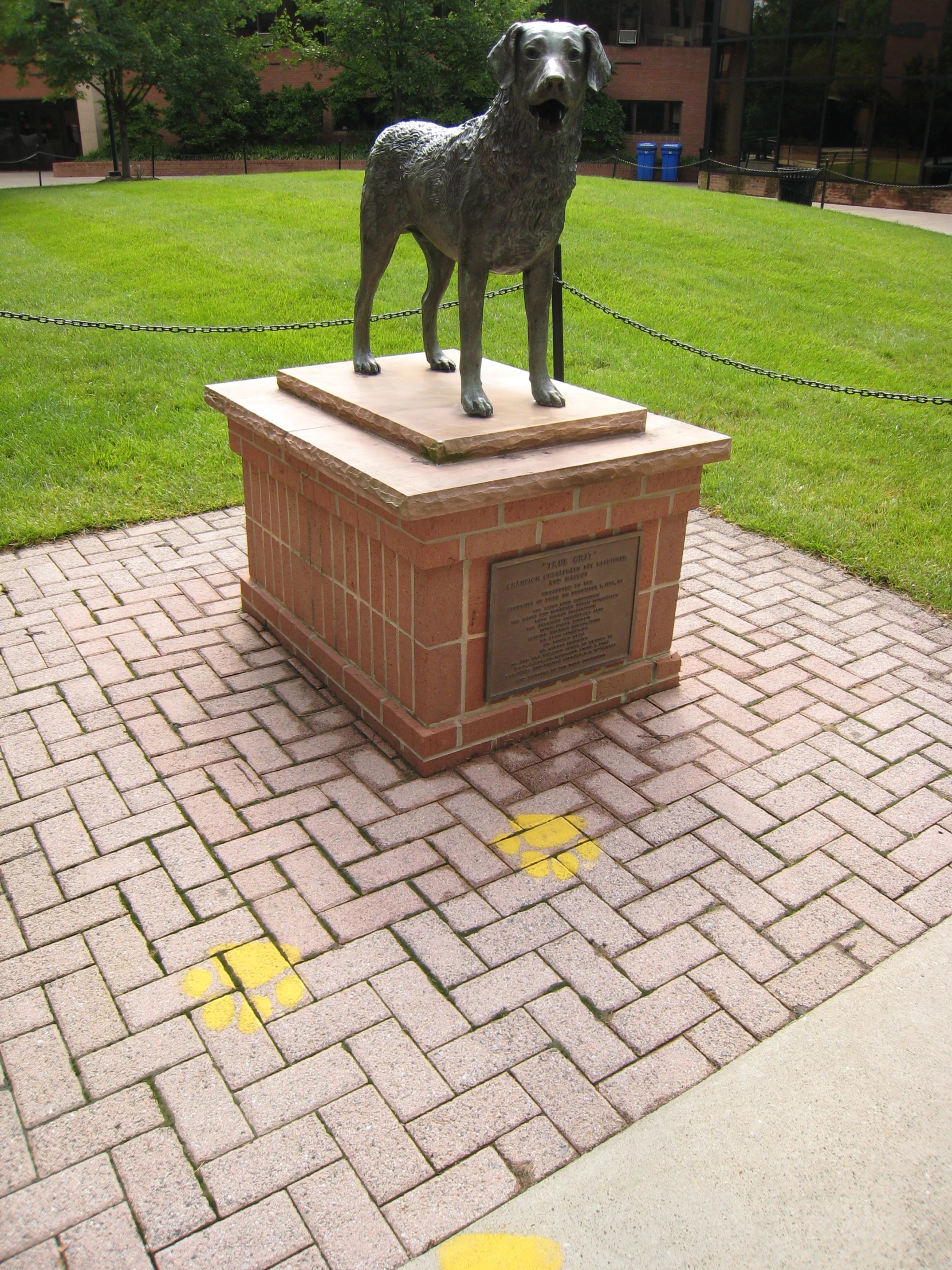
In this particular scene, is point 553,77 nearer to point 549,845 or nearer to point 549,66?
point 549,66

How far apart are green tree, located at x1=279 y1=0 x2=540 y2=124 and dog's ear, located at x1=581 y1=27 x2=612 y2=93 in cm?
2396

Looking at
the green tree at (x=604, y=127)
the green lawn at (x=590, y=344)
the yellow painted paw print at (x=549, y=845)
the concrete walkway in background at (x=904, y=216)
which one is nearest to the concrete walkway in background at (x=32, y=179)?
the green lawn at (x=590, y=344)

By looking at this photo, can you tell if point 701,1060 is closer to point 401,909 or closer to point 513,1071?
Result: point 513,1071

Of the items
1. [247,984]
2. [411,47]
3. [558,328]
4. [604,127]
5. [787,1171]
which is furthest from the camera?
[604,127]

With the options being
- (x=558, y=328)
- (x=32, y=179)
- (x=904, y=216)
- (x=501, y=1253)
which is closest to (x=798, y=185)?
(x=904, y=216)

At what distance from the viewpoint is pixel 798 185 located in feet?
63.4

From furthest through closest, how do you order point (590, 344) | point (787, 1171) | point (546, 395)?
point (590, 344), point (546, 395), point (787, 1171)

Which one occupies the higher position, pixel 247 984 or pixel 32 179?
pixel 32 179

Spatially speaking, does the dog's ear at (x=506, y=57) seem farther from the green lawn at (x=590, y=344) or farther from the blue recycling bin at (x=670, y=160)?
the blue recycling bin at (x=670, y=160)

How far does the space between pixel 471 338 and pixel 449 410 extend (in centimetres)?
29

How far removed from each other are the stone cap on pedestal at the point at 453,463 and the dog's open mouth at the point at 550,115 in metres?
1.06

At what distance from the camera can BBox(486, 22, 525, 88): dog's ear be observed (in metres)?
3.20

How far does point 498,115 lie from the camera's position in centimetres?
335

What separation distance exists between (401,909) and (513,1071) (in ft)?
2.14
